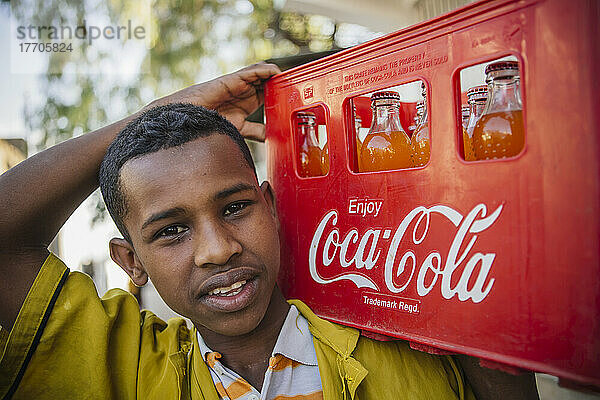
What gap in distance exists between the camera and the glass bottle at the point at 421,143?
116 cm

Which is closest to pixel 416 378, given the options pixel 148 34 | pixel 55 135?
pixel 55 135

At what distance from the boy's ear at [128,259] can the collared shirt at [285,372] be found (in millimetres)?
211

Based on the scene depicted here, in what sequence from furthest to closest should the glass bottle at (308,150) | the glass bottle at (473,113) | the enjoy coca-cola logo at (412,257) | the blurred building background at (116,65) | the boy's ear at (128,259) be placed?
the blurred building background at (116,65) → the glass bottle at (308,150) → the boy's ear at (128,259) → the glass bottle at (473,113) → the enjoy coca-cola logo at (412,257)

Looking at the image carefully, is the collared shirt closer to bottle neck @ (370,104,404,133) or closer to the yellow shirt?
the yellow shirt

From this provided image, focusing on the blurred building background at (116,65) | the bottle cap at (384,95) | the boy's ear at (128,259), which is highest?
the blurred building background at (116,65)

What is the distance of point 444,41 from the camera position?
0.93m

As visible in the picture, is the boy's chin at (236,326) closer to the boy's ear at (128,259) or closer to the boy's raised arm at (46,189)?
the boy's ear at (128,259)

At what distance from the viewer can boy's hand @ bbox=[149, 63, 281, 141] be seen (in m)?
1.43

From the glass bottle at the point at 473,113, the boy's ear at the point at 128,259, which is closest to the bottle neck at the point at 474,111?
the glass bottle at the point at 473,113

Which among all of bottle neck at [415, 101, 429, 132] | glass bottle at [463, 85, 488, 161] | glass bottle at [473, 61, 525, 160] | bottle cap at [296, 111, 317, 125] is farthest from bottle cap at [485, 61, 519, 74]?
bottle cap at [296, 111, 317, 125]

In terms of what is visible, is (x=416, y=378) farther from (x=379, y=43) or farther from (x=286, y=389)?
(x=379, y=43)

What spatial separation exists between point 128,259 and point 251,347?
0.35 meters

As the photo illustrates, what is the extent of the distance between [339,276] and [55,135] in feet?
A: 12.4

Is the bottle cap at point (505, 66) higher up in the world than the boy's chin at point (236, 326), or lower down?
higher up
